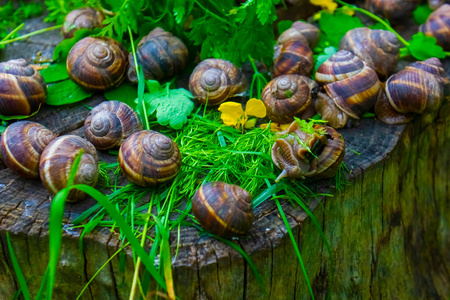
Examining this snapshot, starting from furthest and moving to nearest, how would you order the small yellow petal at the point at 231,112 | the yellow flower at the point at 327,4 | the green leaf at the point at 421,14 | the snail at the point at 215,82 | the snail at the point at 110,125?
the green leaf at the point at 421,14
the yellow flower at the point at 327,4
the snail at the point at 215,82
the small yellow petal at the point at 231,112
the snail at the point at 110,125

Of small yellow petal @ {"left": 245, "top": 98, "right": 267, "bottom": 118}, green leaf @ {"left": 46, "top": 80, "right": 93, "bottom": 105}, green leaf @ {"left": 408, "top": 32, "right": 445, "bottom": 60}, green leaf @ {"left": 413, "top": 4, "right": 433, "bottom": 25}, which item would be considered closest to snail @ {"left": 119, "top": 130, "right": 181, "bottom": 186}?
small yellow petal @ {"left": 245, "top": 98, "right": 267, "bottom": 118}

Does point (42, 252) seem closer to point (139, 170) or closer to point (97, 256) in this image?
point (97, 256)

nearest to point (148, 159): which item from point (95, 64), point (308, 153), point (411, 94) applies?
point (308, 153)

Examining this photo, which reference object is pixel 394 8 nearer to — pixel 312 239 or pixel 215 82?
pixel 215 82

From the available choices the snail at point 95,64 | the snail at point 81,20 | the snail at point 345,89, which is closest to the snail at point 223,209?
the snail at point 345,89

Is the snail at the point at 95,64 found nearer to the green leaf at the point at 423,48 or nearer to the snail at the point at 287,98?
the snail at the point at 287,98

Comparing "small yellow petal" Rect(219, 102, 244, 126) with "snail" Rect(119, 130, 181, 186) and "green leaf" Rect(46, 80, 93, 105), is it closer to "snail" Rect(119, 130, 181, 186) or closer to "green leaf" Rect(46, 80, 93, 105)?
"snail" Rect(119, 130, 181, 186)
